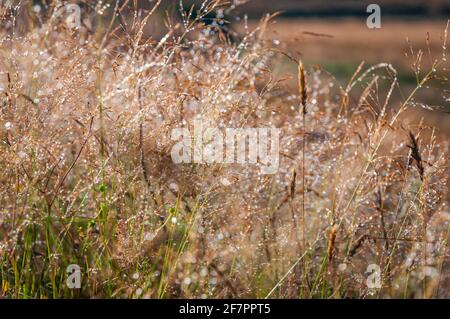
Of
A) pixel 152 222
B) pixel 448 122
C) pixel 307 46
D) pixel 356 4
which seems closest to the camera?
pixel 152 222

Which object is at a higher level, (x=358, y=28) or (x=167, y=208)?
(x=167, y=208)

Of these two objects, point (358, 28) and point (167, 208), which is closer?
point (167, 208)

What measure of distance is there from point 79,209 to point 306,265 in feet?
2.30

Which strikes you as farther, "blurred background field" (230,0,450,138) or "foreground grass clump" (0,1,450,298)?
"blurred background field" (230,0,450,138)

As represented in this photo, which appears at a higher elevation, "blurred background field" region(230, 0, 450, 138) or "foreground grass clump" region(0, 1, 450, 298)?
"foreground grass clump" region(0, 1, 450, 298)

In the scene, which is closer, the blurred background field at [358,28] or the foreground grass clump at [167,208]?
the foreground grass clump at [167,208]

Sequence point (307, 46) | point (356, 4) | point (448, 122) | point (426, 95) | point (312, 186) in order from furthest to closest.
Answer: point (356, 4)
point (307, 46)
point (426, 95)
point (448, 122)
point (312, 186)

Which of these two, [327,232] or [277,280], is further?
[327,232]

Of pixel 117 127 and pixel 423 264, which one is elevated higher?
pixel 117 127

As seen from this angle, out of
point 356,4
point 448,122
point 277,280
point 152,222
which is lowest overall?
point 356,4

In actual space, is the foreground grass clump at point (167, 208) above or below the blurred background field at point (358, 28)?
above

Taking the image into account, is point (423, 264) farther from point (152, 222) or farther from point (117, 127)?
point (117, 127)

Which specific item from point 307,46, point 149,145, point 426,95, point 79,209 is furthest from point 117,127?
point 307,46

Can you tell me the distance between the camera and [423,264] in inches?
83.1
